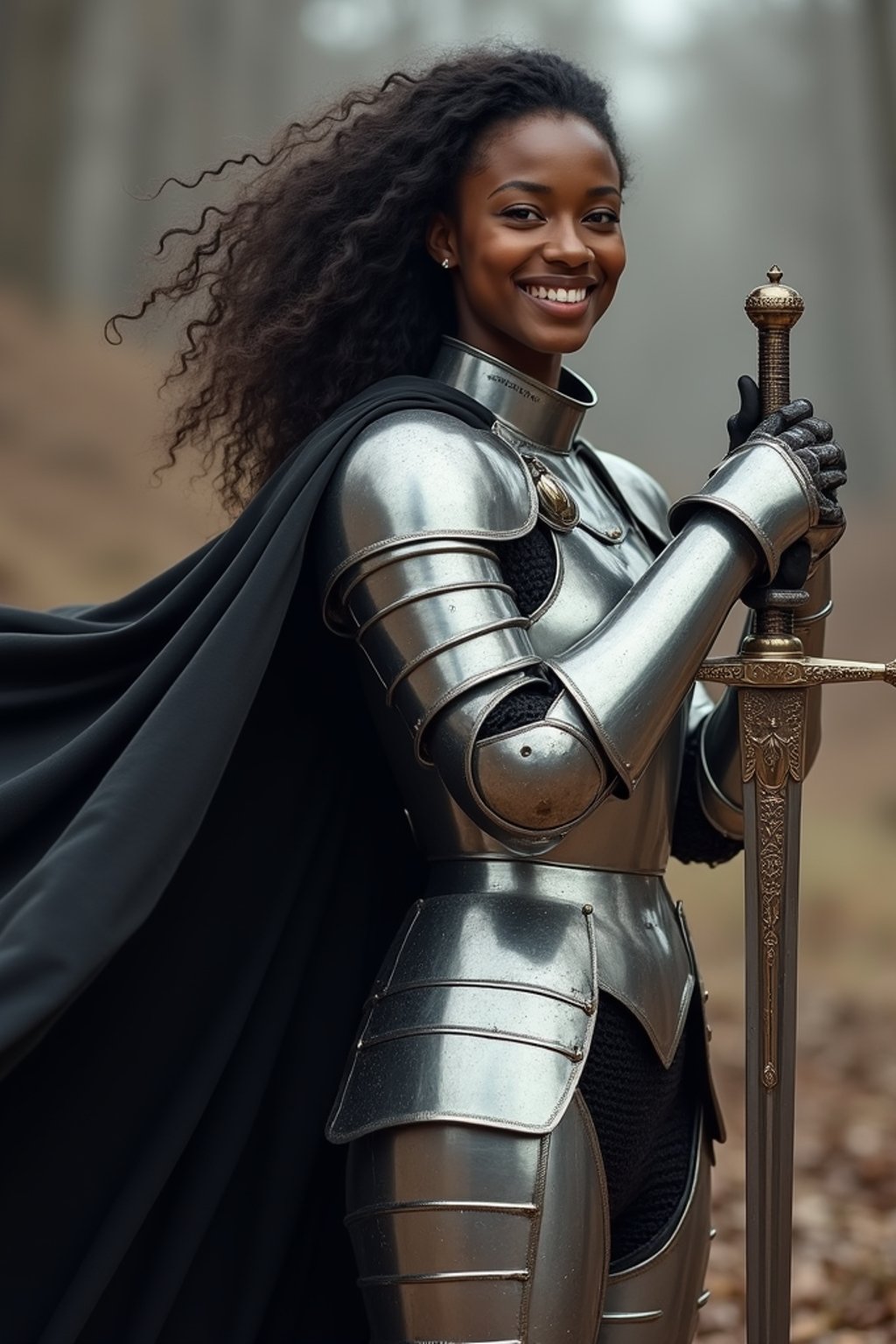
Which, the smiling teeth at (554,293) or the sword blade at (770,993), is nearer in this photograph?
the sword blade at (770,993)

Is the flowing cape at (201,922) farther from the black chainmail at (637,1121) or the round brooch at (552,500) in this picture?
the black chainmail at (637,1121)

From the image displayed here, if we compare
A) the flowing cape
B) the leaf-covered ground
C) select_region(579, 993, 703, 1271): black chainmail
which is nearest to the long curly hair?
the flowing cape

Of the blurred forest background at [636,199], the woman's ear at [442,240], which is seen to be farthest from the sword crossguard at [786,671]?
the blurred forest background at [636,199]

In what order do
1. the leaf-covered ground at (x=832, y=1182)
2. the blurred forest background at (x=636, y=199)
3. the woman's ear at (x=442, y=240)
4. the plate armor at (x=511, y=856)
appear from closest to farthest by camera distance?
the plate armor at (x=511, y=856) < the woman's ear at (x=442, y=240) < the leaf-covered ground at (x=832, y=1182) < the blurred forest background at (x=636, y=199)

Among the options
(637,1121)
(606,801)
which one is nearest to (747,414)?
(606,801)

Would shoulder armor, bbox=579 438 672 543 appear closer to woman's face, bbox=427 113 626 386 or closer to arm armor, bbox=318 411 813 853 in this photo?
woman's face, bbox=427 113 626 386

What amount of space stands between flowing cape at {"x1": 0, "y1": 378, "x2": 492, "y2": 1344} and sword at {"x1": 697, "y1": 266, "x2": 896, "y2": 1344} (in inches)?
18.4

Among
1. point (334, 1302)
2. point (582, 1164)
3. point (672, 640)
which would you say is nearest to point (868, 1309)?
point (334, 1302)

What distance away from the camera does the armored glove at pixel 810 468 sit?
2.14 metres

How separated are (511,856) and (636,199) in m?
9.04

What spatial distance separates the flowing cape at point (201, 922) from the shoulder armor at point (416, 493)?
36 mm

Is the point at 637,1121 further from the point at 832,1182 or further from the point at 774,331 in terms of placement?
the point at 832,1182

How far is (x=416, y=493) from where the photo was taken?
6.73 ft

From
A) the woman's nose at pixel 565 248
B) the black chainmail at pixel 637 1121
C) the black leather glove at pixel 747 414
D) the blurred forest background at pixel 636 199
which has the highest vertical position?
the blurred forest background at pixel 636 199
